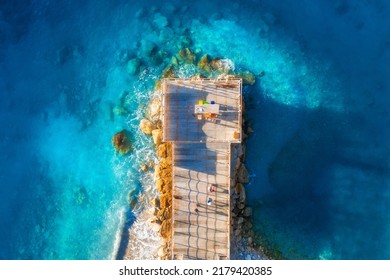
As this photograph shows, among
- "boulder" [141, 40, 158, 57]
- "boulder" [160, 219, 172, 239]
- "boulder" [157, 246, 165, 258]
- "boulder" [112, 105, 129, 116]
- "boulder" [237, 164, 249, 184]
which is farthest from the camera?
"boulder" [141, 40, 158, 57]

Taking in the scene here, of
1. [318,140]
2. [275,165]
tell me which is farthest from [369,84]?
[275,165]

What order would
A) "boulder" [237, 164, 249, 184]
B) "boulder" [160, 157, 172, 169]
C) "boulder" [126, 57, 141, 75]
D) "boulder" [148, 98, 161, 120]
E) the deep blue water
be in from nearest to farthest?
"boulder" [160, 157, 172, 169]
"boulder" [237, 164, 249, 184]
the deep blue water
"boulder" [148, 98, 161, 120]
"boulder" [126, 57, 141, 75]

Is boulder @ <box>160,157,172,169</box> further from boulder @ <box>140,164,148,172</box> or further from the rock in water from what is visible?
the rock in water

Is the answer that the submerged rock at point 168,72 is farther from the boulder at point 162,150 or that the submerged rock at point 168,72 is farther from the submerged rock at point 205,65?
the boulder at point 162,150

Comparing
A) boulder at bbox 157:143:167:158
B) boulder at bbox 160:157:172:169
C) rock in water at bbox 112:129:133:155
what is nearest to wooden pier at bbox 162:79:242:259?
boulder at bbox 160:157:172:169

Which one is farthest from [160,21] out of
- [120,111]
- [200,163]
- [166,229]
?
[166,229]

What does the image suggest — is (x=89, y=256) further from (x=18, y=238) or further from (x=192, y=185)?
(x=192, y=185)

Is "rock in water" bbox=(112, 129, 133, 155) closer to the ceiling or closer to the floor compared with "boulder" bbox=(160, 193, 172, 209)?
closer to the ceiling
